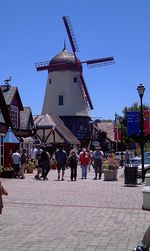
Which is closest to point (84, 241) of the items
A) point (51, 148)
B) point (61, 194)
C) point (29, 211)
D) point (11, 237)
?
point (11, 237)

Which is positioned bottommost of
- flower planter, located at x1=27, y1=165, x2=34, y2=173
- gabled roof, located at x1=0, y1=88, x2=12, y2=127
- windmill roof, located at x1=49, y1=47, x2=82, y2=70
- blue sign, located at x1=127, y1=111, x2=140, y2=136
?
flower planter, located at x1=27, y1=165, x2=34, y2=173

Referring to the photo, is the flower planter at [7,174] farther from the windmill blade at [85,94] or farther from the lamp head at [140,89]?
the windmill blade at [85,94]

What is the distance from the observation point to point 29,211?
12.3 metres

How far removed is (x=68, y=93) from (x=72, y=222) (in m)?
50.4

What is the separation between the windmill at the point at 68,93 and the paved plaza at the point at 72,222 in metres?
43.7

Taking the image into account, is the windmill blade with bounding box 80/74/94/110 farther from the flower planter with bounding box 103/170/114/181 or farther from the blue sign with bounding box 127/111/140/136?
the flower planter with bounding box 103/170/114/181

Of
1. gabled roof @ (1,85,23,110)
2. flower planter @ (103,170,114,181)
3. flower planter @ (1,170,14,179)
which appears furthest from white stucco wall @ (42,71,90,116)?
flower planter @ (103,170,114,181)

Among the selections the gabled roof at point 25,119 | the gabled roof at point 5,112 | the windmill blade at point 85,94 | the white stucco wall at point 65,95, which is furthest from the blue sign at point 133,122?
the windmill blade at point 85,94

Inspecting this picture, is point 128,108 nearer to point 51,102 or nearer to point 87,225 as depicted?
point 51,102

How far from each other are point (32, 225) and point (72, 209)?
282 centimetres

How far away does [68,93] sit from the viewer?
60656 millimetres

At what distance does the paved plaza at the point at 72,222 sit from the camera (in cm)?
828

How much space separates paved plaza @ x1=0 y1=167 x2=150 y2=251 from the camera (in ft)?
27.2

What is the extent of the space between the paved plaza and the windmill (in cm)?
4372
